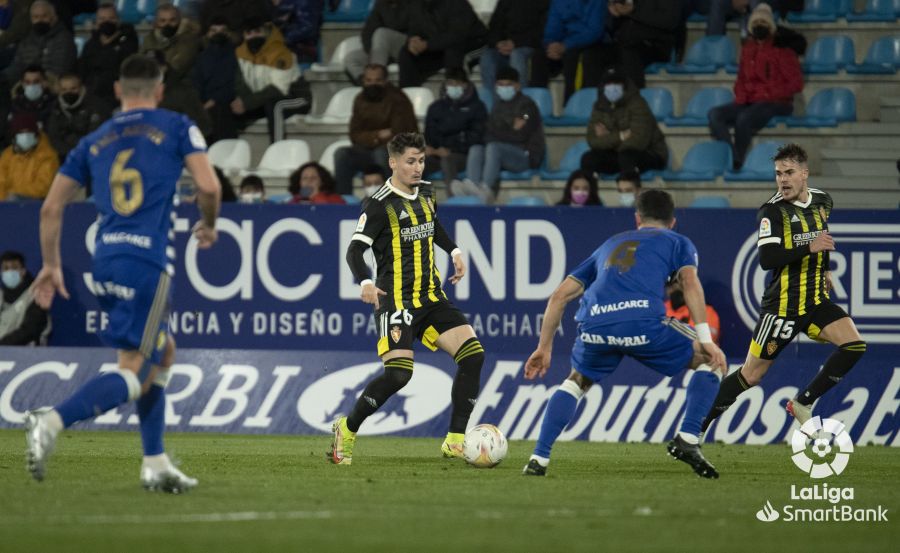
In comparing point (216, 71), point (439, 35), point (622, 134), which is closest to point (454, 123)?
point (439, 35)

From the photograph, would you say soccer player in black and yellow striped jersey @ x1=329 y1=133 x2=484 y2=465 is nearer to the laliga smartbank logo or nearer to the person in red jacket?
the laliga smartbank logo

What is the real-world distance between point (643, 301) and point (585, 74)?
Result: 982 cm

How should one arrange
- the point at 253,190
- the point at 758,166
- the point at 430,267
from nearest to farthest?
the point at 430,267 < the point at 253,190 < the point at 758,166

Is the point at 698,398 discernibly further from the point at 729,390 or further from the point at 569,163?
the point at 569,163

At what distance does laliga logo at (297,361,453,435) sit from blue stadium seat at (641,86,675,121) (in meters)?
5.44

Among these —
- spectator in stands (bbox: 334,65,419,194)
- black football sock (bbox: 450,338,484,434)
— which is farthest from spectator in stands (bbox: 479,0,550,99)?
black football sock (bbox: 450,338,484,434)

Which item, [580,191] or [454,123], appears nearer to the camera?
[580,191]

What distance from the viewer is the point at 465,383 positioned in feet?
35.9

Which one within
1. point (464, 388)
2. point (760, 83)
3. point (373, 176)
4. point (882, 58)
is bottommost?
point (373, 176)

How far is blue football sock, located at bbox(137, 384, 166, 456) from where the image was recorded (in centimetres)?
793

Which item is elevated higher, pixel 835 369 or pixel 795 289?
pixel 795 289

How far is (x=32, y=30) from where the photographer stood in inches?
806

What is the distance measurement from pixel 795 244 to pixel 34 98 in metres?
11.2

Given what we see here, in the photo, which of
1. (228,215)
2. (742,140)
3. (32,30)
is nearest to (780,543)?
(228,215)
